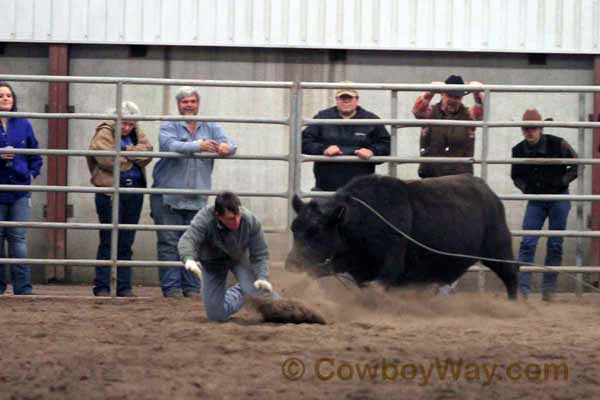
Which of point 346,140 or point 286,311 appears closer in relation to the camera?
point 286,311

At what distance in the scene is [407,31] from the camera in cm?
1328

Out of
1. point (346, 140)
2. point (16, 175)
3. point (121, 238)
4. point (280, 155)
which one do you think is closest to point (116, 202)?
point (121, 238)

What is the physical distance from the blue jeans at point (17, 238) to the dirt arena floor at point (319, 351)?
990mm

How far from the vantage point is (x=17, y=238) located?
10.9 meters

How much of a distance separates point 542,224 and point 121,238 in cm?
377

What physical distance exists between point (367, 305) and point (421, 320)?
481mm

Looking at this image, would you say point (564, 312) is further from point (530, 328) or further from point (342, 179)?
point (342, 179)

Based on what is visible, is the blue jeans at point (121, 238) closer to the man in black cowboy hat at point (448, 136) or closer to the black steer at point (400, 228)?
the black steer at point (400, 228)

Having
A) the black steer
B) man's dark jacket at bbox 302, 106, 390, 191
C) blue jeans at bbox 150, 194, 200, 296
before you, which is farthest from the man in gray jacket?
man's dark jacket at bbox 302, 106, 390, 191

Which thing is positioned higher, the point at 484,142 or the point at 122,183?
the point at 484,142

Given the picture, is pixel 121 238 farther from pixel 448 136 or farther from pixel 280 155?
pixel 448 136

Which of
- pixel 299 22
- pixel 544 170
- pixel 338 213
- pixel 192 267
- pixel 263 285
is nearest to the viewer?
pixel 192 267

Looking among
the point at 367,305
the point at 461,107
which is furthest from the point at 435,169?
the point at 367,305

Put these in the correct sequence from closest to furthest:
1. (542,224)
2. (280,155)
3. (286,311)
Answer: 1. (286,311)
2. (280,155)
3. (542,224)
